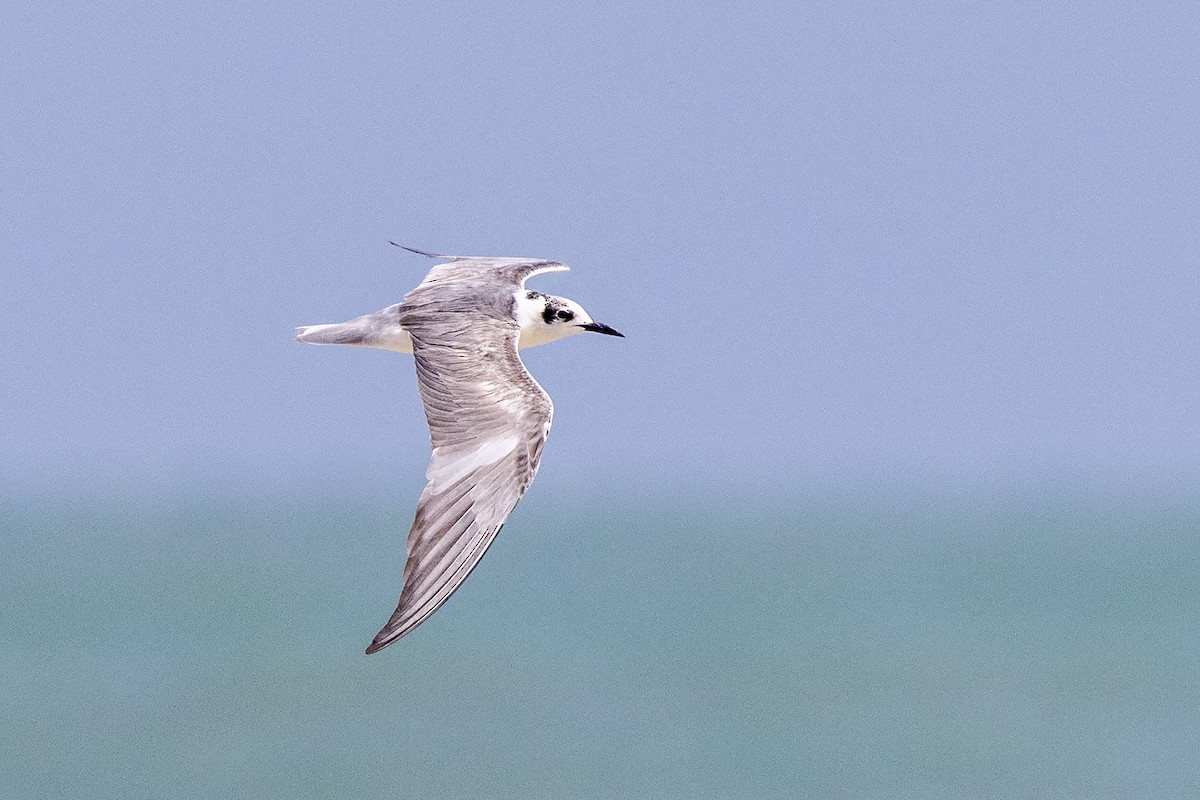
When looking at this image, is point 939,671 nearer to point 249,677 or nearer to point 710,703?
point 710,703

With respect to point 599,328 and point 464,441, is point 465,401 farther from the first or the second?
point 599,328

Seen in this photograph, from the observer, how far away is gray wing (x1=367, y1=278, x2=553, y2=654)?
8.96 m

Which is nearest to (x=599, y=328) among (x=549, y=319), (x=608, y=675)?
(x=549, y=319)

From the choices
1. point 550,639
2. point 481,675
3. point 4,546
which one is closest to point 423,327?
point 481,675

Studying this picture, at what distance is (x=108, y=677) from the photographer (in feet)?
261

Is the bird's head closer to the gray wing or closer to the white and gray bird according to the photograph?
the white and gray bird

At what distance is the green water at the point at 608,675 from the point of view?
6412 centimetres

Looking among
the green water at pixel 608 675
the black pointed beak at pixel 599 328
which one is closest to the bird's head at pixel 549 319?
the black pointed beak at pixel 599 328

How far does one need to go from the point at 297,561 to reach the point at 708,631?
153 feet

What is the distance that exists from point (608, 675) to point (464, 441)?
74100mm

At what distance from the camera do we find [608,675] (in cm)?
8300

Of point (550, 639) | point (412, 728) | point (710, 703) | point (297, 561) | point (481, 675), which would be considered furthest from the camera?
point (297, 561)

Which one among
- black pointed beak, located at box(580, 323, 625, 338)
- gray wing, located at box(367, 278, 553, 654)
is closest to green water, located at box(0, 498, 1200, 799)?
black pointed beak, located at box(580, 323, 625, 338)

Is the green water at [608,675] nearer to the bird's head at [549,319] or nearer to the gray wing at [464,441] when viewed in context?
the bird's head at [549,319]
